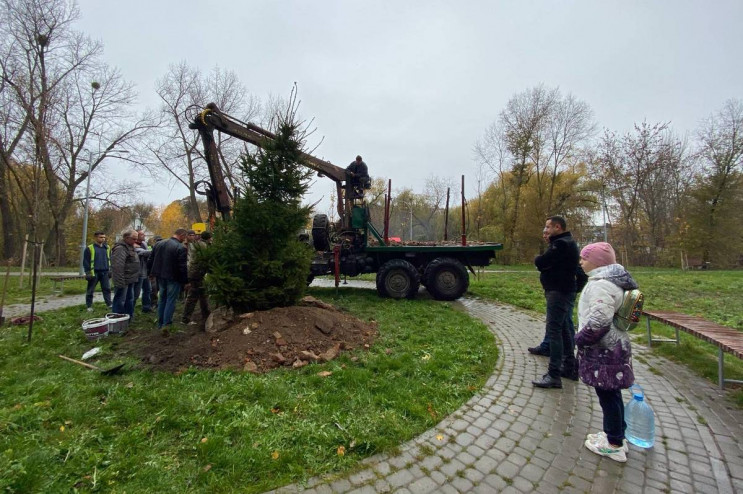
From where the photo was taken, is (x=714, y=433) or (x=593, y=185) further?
(x=593, y=185)

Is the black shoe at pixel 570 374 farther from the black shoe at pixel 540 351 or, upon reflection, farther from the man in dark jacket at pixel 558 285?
the black shoe at pixel 540 351

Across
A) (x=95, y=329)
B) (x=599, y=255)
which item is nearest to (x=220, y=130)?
(x=95, y=329)

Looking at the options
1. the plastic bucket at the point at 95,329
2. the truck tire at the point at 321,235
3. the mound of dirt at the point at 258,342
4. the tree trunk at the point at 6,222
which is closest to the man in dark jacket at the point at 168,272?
the mound of dirt at the point at 258,342

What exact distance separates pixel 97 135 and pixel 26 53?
17.8 ft

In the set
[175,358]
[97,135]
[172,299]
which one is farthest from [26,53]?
[175,358]

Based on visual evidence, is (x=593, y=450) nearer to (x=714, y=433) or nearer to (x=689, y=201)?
(x=714, y=433)

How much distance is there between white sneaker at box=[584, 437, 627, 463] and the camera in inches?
89.0

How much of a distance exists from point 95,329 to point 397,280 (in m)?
6.12

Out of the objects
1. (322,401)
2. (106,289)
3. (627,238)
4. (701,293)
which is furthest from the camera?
(627,238)

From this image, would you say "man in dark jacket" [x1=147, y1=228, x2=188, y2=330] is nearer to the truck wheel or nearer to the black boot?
the truck wheel

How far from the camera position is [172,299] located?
5.49 metres

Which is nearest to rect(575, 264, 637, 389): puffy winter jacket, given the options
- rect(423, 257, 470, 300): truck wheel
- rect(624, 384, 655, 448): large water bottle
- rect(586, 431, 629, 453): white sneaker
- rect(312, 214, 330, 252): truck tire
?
rect(624, 384, 655, 448): large water bottle

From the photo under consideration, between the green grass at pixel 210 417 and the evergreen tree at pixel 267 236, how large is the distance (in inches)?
58.1

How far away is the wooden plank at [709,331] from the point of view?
3.10 metres
